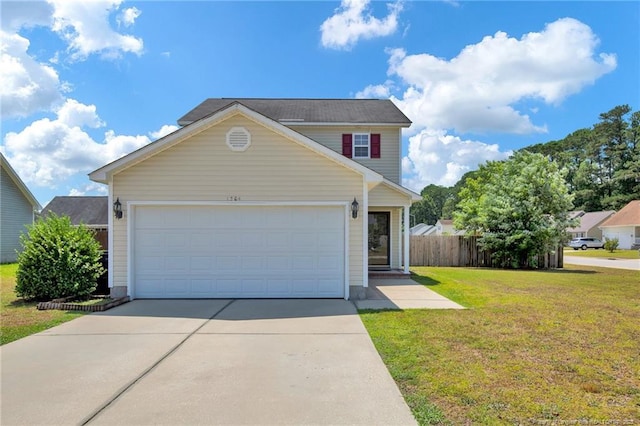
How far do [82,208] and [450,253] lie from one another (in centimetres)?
3029

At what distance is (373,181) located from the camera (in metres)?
9.41

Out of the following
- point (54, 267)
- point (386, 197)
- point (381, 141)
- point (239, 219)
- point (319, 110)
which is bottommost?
point (54, 267)

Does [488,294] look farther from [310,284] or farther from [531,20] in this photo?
[531,20]

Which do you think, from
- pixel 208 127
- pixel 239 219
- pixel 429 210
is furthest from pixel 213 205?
pixel 429 210

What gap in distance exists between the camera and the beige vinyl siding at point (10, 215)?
67.7ft

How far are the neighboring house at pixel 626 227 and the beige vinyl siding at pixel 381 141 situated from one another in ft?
119

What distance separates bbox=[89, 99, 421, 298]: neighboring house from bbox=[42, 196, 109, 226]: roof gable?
84.2 feet

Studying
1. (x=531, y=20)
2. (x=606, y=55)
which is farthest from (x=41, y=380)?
(x=606, y=55)

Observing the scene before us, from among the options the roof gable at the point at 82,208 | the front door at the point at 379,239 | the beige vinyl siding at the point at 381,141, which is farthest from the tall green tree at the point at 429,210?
the front door at the point at 379,239

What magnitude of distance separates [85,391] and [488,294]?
9213 mm

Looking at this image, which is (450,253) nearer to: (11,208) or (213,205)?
(213,205)

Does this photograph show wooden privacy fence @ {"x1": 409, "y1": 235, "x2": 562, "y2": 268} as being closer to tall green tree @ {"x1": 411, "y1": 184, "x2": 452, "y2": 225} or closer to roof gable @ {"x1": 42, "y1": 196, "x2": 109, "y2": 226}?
roof gable @ {"x1": 42, "y1": 196, "x2": 109, "y2": 226}

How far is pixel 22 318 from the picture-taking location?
293 inches

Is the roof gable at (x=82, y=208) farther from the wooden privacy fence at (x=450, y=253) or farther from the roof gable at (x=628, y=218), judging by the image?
the roof gable at (x=628, y=218)
